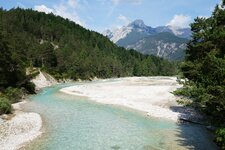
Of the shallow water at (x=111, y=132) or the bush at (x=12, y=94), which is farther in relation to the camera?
the bush at (x=12, y=94)

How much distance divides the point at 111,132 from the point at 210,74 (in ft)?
51.1

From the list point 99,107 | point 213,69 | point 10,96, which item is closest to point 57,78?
point 10,96

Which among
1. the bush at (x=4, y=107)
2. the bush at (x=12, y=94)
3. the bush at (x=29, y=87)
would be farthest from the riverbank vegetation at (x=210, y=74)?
the bush at (x=29, y=87)

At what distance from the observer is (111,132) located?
36.8 meters

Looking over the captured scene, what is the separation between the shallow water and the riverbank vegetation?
14.7 feet

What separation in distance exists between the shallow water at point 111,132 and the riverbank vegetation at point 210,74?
4.49 meters

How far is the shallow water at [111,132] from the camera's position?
3128cm

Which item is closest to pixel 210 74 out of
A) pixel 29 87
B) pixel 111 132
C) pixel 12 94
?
pixel 111 132

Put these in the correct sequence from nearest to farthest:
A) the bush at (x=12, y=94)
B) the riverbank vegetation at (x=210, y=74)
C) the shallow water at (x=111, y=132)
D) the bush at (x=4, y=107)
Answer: the riverbank vegetation at (x=210, y=74) < the shallow water at (x=111, y=132) < the bush at (x=4, y=107) < the bush at (x=12, y=94)

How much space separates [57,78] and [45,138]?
87842mm

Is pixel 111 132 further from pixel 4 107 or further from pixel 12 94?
pixel 12 94

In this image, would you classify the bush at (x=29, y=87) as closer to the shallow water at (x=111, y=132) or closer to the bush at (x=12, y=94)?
the bush at (x=12, y=94)

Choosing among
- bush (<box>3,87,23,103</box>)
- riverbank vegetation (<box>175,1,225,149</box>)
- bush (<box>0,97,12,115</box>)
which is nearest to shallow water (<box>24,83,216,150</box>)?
riverbank vegetation (<box>175,1,225,149</box>)

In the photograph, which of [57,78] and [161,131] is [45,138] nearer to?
[161,131]
